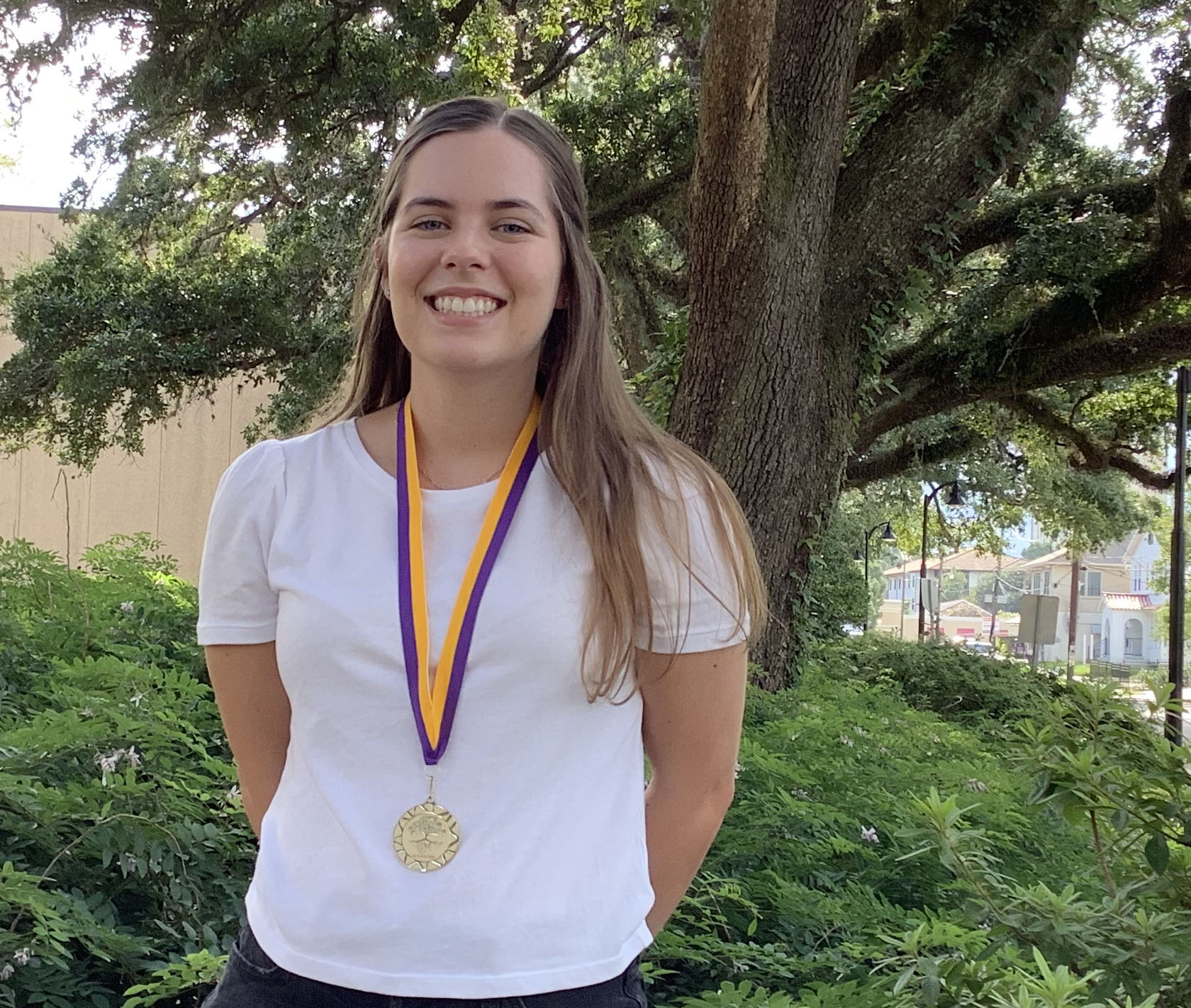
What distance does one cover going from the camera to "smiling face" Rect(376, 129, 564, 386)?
1.59 metres

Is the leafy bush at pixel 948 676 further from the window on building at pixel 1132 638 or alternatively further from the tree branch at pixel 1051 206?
the window on building at pixel 1132 638

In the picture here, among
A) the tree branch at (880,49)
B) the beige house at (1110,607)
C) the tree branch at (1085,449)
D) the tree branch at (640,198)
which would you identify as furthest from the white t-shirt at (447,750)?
the beige house at (1110,607)

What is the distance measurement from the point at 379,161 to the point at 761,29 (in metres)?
4.46

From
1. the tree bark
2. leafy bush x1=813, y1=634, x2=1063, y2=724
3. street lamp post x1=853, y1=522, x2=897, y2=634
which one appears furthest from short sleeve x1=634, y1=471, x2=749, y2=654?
street lamp post x1=853, y1=522, x2=897, y2=634

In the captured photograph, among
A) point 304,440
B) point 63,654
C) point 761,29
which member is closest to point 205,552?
point 304,440

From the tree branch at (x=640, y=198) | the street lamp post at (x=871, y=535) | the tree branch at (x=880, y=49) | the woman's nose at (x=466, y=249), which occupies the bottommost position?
the street lamp post at (x=871, y=535)

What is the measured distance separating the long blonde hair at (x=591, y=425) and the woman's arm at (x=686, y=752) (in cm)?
7

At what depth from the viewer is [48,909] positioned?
86.4 inches

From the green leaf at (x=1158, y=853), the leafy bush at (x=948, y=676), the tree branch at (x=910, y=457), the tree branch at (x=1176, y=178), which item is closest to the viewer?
the green leaf at (x=1158, y=853)

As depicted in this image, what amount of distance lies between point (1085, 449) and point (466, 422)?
48.5 ft

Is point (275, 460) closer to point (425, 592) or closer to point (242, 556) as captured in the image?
point (242, 556)

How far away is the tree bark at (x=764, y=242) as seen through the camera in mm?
6086

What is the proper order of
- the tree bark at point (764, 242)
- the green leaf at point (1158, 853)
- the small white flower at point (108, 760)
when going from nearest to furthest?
1. the green leaf at point (1158, 853)
2. the small white flower at point (108, 760)
3. the tree bark at point (764, 242)

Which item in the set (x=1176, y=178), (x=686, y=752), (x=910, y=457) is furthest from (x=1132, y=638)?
(x=686, y=752)
